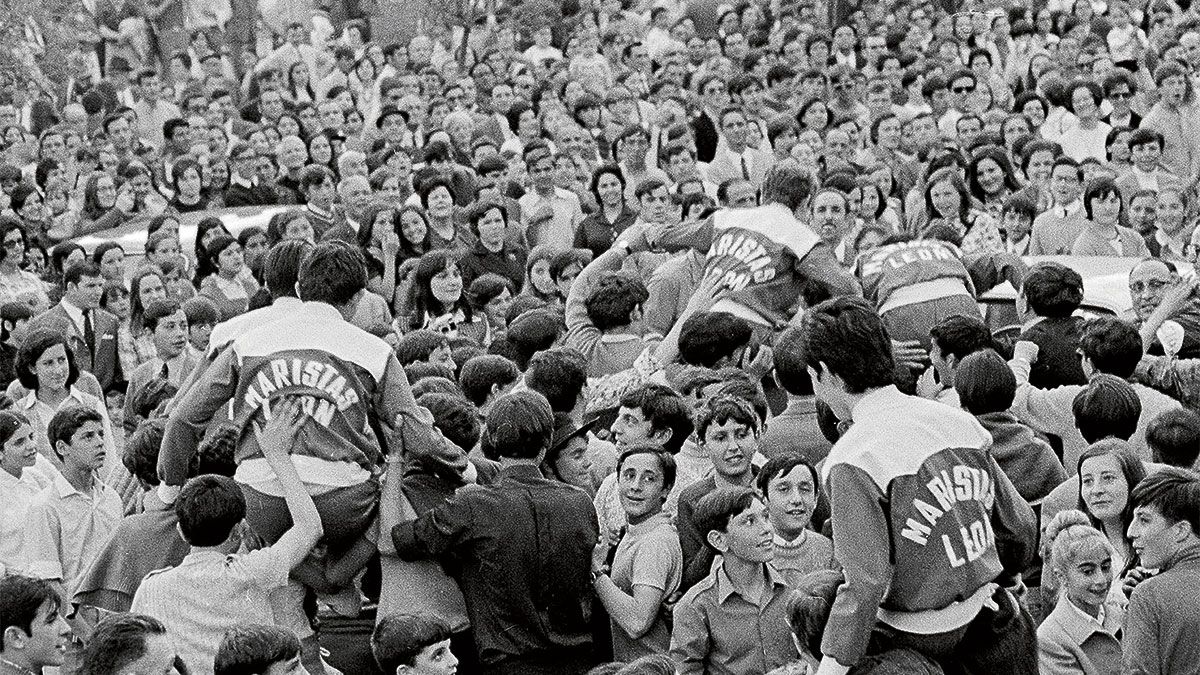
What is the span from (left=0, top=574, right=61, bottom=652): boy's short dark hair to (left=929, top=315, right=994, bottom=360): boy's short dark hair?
11.4 feet

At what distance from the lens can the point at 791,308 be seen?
8.05 metres

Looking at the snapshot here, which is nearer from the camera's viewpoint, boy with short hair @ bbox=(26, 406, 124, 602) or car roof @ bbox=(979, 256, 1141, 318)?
boy with short hair @ bbox=(26, 406, 124, 602)

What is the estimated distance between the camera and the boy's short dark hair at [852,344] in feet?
14.8

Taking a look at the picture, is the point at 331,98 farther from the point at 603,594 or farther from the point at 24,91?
the point at 603,594

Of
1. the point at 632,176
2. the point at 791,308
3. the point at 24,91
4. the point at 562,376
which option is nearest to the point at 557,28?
the point at 24,91

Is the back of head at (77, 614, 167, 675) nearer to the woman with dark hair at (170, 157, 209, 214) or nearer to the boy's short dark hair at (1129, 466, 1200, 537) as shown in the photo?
the boy's short dark hair at (1129, 466, 1200, 537)

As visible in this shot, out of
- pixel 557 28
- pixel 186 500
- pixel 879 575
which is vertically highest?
pixel 879 575

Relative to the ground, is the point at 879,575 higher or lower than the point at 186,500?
higher

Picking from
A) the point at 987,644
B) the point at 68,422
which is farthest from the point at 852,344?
the point at 68,422

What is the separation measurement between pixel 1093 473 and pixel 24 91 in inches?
495

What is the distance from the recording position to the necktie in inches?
388

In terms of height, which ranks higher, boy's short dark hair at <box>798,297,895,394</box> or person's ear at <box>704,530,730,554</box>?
boy's short dark hair at <box>798,297,895,394</box>

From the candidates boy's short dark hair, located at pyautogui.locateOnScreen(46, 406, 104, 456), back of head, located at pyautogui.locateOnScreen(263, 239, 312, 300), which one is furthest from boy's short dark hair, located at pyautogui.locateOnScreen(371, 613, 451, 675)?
boy's short dark hair, located at pyautogui.locateOnScreen(46, 406, 104, 456)

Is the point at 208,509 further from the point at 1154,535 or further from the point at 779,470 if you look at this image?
the point at 1154,535
